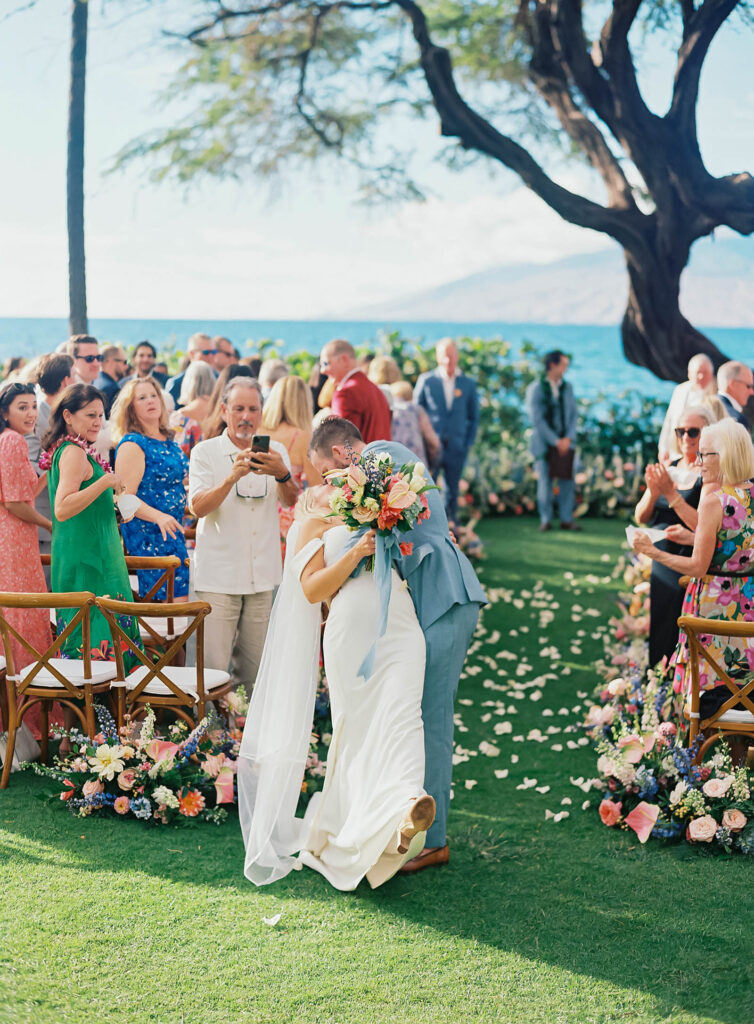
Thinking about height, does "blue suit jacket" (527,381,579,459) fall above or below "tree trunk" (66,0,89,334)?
below

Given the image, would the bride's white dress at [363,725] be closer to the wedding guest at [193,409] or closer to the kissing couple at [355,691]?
the kissing couple at [355,691]

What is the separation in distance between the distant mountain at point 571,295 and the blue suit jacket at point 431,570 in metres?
96.8

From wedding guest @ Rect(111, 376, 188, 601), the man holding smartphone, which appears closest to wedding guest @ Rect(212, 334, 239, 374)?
wedding guest @ Rect(111, 376, 188, 601)

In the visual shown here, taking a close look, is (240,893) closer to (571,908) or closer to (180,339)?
(571,908)

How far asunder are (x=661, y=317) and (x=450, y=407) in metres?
2.28

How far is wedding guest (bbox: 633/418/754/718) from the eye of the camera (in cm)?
503

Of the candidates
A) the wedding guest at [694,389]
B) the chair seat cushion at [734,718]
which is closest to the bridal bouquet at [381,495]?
the chair seat cushion at [734,718]

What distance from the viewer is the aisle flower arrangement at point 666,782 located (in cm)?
466

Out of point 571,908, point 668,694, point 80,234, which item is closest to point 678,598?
point 668,694

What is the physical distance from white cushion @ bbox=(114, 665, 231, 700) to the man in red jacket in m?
2.77

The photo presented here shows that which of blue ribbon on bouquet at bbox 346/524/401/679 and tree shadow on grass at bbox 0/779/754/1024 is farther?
blue ribbon on bouquet at bbox 346/524/401/679

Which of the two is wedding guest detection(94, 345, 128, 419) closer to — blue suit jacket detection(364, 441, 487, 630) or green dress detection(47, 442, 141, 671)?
green dress detection(47, 442, 141, 671)

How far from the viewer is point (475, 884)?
4.38 m

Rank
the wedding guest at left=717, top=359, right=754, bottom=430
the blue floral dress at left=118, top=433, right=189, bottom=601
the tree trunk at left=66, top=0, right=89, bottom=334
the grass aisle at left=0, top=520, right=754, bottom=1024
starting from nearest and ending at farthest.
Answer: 1. the grass aisle at left=0, top=520, right=754, bottom=1024
2. the blue floral dress at left=118, top=433, right=189, bottom=601
3. the wedding guest at left=717, top=359, right=754, bottom=430
4. the tree trunk at left=66, top=0, right=89, bottom=334
